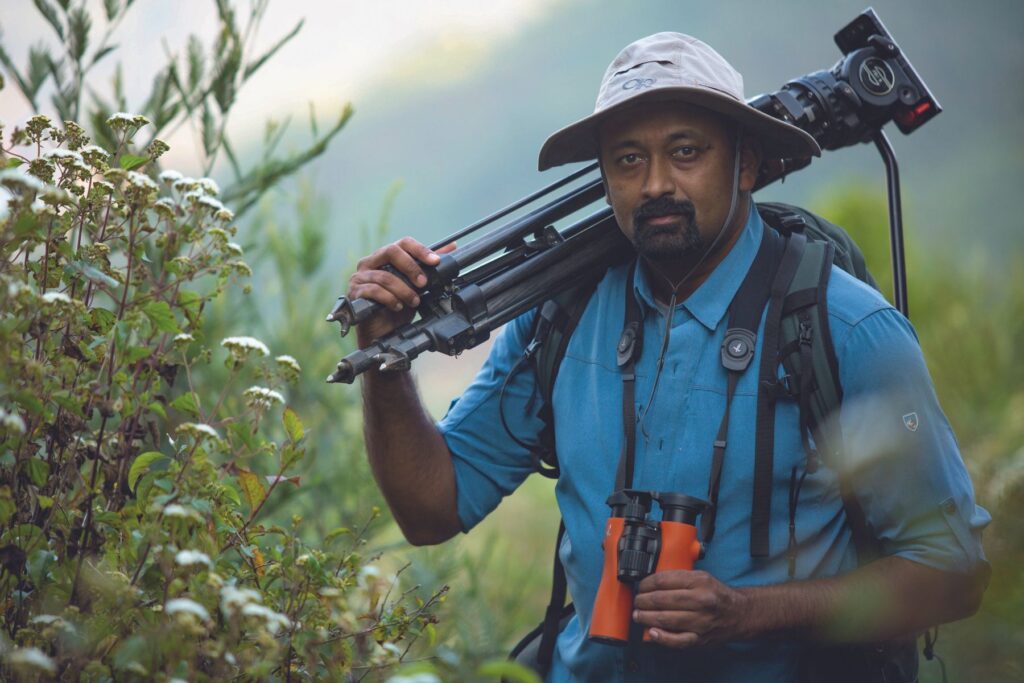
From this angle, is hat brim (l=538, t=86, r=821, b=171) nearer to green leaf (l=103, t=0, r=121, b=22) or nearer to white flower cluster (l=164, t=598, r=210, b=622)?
green leaf (l=103, t=0, r=121, b=22)

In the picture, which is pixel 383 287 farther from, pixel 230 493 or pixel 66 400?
pixel 66 400

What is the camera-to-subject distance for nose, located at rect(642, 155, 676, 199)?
2.88m

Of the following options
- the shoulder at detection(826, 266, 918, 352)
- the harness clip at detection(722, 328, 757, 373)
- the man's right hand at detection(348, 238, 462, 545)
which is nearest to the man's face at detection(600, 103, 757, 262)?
the harness clip at detection(722, 328, 757, 373)

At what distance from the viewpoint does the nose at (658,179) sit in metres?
2.88

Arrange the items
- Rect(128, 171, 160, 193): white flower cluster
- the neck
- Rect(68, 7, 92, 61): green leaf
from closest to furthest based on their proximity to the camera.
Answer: Rect(128, 171, 160, 193): white flower cluster
the neck
Rect(68, 7, 92, 61): green leaf

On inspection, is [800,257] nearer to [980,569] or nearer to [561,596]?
[980,569]

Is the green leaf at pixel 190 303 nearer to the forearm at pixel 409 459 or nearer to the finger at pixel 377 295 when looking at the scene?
the finger at pixel 377 295

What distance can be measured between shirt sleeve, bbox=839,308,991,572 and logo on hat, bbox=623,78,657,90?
0.76 meters

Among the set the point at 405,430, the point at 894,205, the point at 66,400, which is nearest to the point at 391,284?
the point at 405,430

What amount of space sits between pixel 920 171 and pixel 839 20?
537 cm

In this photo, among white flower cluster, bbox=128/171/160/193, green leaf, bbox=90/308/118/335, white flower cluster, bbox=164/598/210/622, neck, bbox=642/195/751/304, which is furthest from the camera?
neck, bbox=642/195/751/304

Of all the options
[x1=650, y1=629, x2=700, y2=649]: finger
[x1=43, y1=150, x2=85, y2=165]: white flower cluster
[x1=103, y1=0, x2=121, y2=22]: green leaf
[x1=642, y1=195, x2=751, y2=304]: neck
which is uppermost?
[x1=103, y1=0, x2=121, y2=22]: green leaf

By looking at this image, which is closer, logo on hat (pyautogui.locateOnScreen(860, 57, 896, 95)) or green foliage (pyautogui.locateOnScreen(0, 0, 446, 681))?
green foliage (pyautogui.locateOnScreen(0, 0, 446, 681))

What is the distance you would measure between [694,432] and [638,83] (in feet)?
2.81
